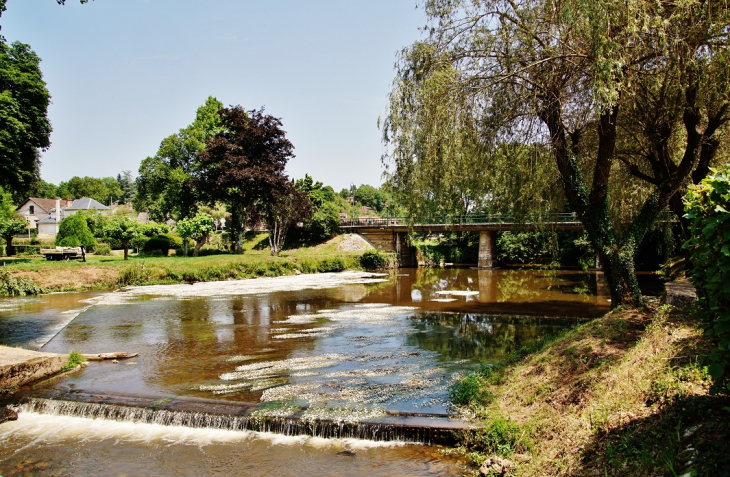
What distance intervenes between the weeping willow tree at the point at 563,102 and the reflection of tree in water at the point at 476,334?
295 centimetres

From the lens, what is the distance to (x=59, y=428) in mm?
7504

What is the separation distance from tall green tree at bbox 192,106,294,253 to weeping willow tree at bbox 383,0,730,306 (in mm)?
26089

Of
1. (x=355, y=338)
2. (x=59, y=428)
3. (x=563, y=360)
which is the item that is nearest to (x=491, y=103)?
(x=563, y=360)

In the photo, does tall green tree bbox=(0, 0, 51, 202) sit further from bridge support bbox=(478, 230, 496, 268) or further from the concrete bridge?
bridge support bbox=(478, 230, 496, 268)

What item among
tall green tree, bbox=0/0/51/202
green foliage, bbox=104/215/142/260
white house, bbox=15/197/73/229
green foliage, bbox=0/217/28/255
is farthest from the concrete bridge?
white house, bbox=15/197/73/229

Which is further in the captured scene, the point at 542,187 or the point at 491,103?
the point at 542,187

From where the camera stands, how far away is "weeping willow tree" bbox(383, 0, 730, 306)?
863 cm

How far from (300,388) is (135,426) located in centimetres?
276

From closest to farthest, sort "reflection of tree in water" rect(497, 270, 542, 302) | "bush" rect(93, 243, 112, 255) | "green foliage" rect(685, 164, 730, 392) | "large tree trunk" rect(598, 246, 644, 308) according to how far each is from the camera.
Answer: "green foliage" rect(685, 164, 730, 392) → "large tree trunk" rect(598, 246, 644, 308) → "reflection of tree in water" rect(497, 270, 542, 302) → "bush" rect(93, 243, 112, 255)

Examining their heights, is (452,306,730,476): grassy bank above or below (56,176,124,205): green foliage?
below

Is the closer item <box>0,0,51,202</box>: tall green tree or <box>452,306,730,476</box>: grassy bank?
<box>452,306,730,476</box>: grassy bank

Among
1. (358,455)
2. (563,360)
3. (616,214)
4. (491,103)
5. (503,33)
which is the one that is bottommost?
(358,455)

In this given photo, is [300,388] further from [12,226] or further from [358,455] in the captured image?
[12,226]

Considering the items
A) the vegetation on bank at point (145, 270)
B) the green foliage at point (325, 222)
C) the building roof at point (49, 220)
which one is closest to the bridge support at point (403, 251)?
the green foliage at point (325, 222)
